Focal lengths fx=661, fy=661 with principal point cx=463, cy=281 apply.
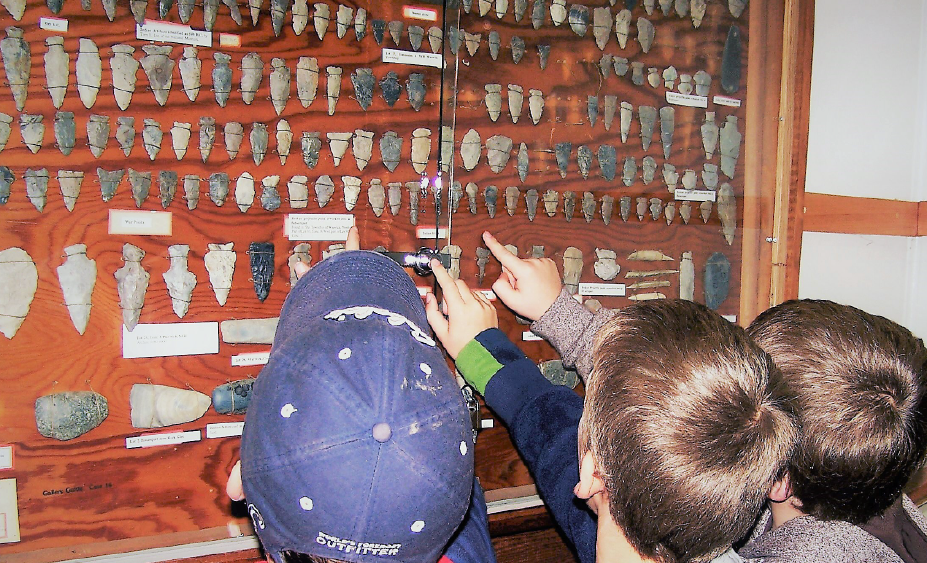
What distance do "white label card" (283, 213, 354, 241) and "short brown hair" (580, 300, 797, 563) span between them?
3.17 ft

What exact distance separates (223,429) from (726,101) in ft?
6.45

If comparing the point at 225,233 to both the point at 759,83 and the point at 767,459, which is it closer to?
the point at 767,459

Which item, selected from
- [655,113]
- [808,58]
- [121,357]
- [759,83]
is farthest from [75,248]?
[808,58]

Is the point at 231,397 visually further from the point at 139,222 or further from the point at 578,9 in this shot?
the point at 578,9

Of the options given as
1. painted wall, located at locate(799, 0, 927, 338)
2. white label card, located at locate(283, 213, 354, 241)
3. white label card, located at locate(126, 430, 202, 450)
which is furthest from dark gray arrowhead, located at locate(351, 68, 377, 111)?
painted wall, located at locate(799, 0, 927, 338)

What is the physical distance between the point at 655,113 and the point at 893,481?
1.42 meters

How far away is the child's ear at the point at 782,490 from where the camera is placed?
1.21 metres

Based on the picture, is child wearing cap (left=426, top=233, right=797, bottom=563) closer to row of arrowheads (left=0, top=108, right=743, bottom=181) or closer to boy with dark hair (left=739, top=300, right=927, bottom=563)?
boy with dark hair (left=739, top=300, right=927, bottom=563)

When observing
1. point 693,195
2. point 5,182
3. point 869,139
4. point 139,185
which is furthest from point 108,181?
point 869,139

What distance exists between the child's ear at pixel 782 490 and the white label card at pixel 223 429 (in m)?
1.28

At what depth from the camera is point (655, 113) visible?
2250 millimetres

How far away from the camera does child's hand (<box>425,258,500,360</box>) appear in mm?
1528

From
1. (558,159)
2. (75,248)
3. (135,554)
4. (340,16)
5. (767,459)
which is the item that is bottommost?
(135,554)

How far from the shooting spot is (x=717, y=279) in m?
2.36
